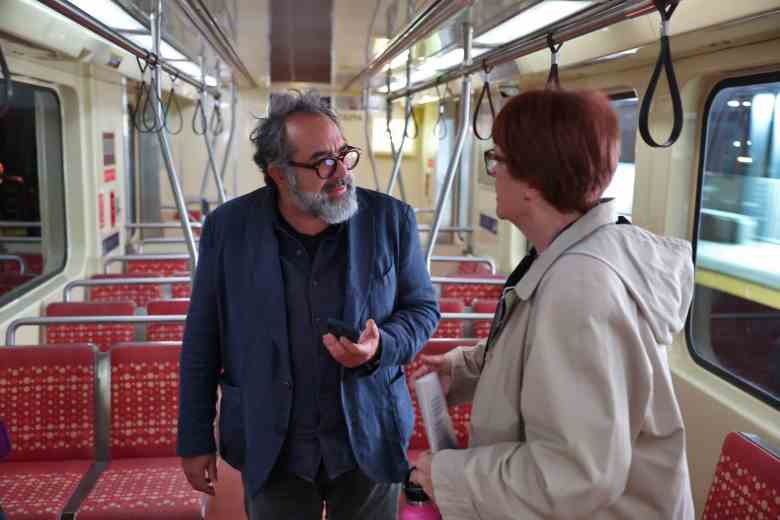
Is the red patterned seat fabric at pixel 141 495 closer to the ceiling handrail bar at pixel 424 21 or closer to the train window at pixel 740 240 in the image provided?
the ceiling handrail bar at pixel 424 21

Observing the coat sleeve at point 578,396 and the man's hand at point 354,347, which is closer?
the coat sleeve at point 578,396

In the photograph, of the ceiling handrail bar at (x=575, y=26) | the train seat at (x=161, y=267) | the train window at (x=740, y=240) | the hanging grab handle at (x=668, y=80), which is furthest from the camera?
the train seat at (x=161, y=267)

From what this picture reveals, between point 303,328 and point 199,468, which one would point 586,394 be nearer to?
point 303,328

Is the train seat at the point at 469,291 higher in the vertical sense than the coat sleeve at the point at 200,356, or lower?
lower

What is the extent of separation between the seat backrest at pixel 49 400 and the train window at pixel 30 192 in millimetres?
1936

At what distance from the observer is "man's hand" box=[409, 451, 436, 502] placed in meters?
1.22

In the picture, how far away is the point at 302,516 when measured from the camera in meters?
1.75

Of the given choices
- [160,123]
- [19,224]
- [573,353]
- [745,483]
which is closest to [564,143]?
[573,353]

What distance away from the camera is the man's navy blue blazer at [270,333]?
5.33 ft

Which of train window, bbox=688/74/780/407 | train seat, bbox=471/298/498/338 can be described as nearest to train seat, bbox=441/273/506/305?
train seat, bbox=471/298/498/338

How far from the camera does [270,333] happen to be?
162 cm

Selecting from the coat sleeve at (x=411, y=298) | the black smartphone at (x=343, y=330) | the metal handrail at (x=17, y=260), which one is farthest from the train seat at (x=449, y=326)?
the metal handrail at (x=17, y=260)

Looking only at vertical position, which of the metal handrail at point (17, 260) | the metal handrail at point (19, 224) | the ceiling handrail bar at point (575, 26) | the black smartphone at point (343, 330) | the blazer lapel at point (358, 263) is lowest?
the metal handrail at point (17, 260)

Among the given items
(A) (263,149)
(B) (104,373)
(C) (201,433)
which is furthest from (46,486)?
(A) (263,149)
